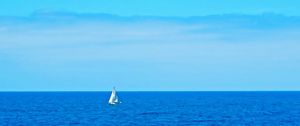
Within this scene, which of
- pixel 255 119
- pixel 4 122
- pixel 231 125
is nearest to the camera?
pixel 231 125

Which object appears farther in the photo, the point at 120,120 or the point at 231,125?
the point at 120,120

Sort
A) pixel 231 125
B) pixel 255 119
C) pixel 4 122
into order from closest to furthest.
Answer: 1. pixel 231 125
2. pixel 4 122
3. pixel 255 119

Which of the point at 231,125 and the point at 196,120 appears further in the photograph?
the point at 196,120

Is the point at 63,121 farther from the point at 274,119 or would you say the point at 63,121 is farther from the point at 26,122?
Answer: the point at 274,119

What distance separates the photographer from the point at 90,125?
3346 inches

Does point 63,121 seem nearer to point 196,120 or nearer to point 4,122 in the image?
point 4,122

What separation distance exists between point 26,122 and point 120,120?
596 inches

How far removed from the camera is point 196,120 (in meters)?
94.1

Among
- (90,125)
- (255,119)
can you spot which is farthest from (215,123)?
(90,125)

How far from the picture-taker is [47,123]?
290 ft

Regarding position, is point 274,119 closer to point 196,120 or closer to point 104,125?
point 196,120

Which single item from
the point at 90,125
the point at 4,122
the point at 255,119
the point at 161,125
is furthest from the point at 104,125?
the point at 255,119

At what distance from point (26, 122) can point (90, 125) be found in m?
11.4

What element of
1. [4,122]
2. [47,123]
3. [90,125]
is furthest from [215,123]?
[4,122]
